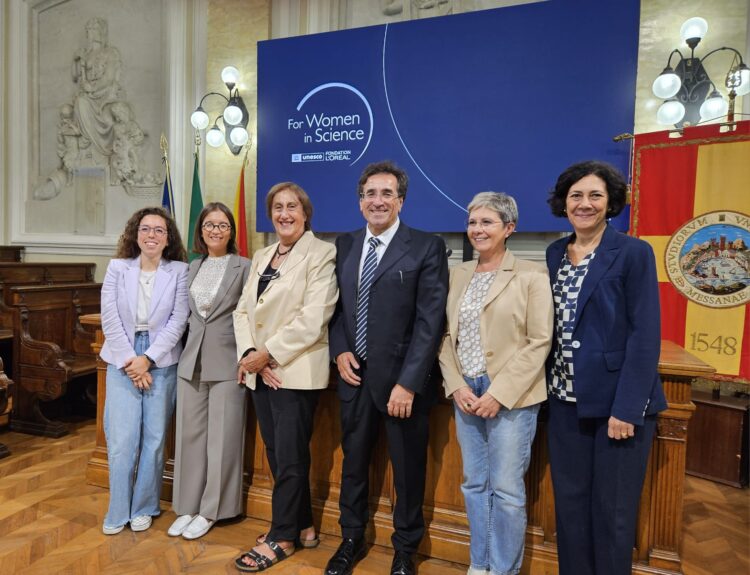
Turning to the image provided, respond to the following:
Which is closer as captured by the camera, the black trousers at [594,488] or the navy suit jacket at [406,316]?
the black trousers at [594,488]

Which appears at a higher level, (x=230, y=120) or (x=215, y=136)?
(x=230, y=120)

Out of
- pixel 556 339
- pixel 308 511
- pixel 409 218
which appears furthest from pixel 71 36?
pixel 556 339

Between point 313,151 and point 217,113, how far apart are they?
4.52 feet

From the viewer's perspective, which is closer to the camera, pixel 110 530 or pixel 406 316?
pixel 406 316

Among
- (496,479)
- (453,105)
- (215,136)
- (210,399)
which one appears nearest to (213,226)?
(210,399)

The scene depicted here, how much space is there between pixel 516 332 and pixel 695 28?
354cm

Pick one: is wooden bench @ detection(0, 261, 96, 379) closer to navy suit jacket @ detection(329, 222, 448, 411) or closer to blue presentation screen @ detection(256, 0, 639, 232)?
blue presentation screen @ detection(256, 0, 639, 232)

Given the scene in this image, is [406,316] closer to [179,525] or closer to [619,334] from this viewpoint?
[619,334]

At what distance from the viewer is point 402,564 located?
2.05 metres

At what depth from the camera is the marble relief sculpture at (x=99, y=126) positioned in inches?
239

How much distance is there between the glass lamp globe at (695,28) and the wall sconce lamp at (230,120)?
13.0 ft

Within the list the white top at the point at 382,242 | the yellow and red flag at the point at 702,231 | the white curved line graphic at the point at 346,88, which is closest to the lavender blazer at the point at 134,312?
the white top at the point at 382,242

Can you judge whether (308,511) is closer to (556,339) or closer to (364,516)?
(364,516)

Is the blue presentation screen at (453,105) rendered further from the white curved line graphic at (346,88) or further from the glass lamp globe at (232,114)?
the glass lamp globe at (232,114)
